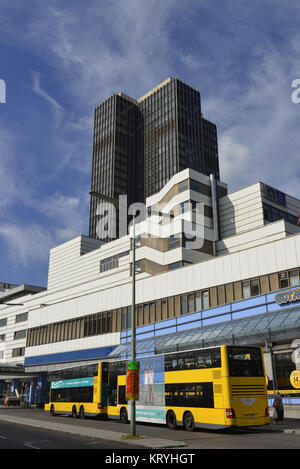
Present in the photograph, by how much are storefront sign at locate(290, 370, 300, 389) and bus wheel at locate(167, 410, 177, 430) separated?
9707mm

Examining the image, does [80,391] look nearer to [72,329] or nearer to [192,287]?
[192,287]

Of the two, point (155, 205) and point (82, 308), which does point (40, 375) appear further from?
point (155, 205)

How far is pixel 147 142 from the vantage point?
15375cm

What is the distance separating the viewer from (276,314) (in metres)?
32.2

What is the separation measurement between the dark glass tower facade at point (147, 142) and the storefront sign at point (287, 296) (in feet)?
342

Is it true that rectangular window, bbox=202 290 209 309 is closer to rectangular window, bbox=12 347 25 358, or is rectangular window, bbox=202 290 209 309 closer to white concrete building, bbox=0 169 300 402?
white concrete building, bbox=0 169 300 402

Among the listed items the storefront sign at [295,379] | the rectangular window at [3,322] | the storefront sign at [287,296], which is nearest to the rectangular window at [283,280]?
the storefront sign at [287,296]

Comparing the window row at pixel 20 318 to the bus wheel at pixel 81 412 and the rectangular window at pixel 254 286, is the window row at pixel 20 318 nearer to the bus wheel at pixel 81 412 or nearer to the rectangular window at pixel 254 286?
the bus wheel at pixel 81 412

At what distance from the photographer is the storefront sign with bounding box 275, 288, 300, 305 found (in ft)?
106

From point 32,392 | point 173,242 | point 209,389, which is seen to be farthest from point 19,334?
point 209,389

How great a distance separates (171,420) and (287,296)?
13988mm
